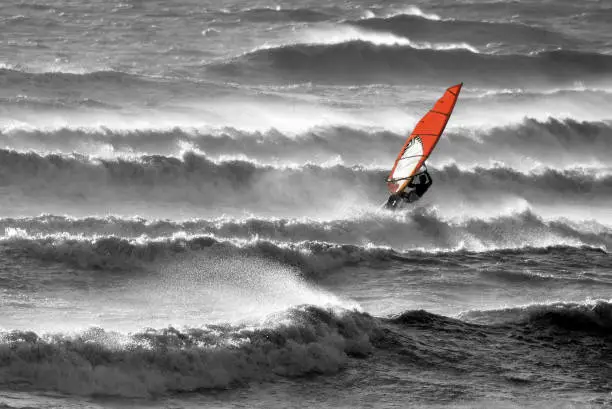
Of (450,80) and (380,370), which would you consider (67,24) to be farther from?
(380,370)

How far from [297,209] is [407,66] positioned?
11.5 metres

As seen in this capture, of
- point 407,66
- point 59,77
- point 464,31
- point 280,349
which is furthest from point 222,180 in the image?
point 464,31

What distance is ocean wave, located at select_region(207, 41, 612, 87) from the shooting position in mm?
32969

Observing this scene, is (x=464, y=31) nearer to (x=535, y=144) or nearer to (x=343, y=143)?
(x=535, y=144)

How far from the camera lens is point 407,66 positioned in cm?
3444

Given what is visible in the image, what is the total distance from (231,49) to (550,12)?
43.1ft

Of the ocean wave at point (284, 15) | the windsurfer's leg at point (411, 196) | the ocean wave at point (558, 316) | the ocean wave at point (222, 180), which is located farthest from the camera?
the ocean wave at point (284, 15)

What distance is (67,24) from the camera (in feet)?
112

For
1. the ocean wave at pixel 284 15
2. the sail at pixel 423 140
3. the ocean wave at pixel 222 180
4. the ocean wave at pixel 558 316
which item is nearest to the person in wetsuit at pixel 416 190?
→ the sail at pixel 423 140

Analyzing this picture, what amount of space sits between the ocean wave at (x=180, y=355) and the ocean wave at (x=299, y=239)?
3.42 metres

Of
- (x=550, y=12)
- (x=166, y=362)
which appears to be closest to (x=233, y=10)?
(x=550, y=12)

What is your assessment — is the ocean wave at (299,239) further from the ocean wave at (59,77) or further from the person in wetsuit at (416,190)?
the ocean wave at (59,77)

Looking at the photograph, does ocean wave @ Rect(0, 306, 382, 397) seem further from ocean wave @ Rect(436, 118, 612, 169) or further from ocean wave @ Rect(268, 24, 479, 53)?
ocean wave @ Rect(268, 24, 479, 53)

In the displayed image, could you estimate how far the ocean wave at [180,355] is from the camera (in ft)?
51.2
